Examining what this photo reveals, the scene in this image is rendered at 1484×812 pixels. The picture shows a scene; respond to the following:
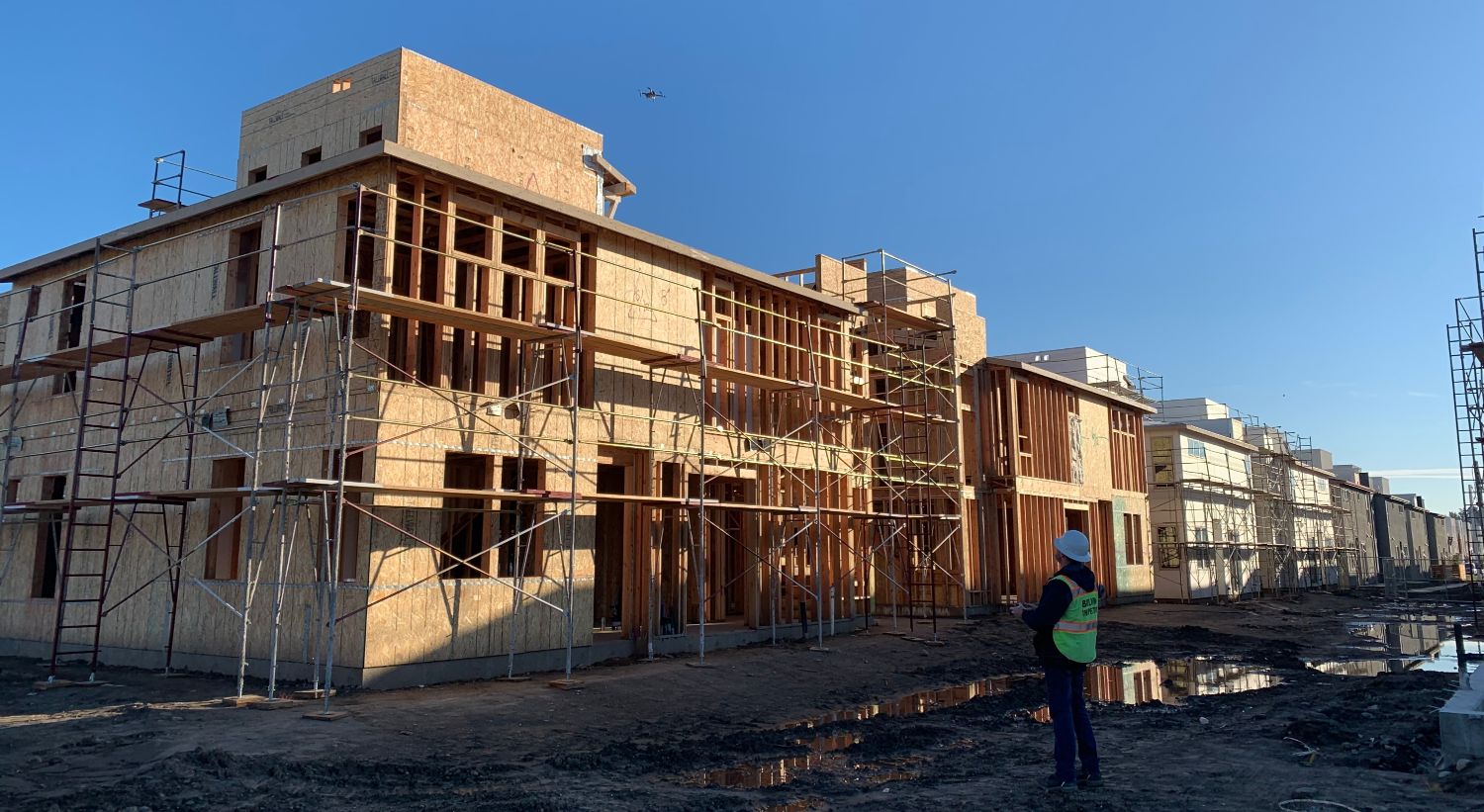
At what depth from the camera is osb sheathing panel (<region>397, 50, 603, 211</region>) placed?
51.8ft

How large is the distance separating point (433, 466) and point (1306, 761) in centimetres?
1025

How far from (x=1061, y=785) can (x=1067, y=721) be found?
1.77 feet

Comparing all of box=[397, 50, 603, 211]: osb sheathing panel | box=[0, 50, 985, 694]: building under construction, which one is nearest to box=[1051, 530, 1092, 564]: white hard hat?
box=[0, 50, 985, 694]: building under construction

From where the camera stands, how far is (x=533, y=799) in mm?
7160

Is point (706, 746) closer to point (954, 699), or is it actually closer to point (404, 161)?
point (954, 699)

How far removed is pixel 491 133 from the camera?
1658cm

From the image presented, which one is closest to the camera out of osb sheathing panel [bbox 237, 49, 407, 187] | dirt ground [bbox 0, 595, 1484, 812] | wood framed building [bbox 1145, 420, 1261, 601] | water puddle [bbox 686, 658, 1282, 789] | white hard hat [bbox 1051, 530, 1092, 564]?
dirt ground [bbox 0, 595, 1484, 812]

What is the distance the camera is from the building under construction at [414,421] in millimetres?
12219

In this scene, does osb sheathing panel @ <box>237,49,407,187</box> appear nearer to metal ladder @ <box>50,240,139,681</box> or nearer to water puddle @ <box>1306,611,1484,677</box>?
metal ladder @ <box>50,240,139,681</box>

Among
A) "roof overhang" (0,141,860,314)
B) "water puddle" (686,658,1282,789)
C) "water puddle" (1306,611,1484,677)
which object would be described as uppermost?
"roof overhang" (0,141,860,314)

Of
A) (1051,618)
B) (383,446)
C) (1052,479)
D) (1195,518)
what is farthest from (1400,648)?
(383,446)

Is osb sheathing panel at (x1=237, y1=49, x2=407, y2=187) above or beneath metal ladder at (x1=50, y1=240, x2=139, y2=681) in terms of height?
above

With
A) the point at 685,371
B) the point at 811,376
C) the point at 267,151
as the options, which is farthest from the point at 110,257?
the point at 811,376

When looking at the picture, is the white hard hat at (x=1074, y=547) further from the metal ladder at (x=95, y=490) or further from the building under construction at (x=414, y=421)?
the metal ladder at (x=95, y=490)
